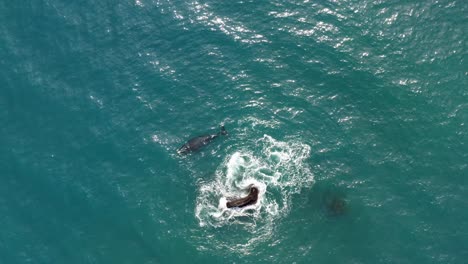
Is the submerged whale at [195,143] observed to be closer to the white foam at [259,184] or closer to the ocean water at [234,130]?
the ocean water at [234,130]

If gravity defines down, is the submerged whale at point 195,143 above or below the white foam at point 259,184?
above

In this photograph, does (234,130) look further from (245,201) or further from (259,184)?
(245,201)

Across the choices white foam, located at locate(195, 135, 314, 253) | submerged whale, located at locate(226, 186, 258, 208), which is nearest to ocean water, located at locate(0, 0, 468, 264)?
white foam, located at locate(195, 135, 314, 253)

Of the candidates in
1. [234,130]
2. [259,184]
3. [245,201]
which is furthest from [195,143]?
[245,201]

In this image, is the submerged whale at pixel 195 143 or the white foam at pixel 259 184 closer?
the white foam at pixel 259 184

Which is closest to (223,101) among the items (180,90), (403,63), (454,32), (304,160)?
(180,90)

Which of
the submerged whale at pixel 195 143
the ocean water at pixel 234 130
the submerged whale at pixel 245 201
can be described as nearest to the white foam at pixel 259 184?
the ocean water at pixel 234 130
